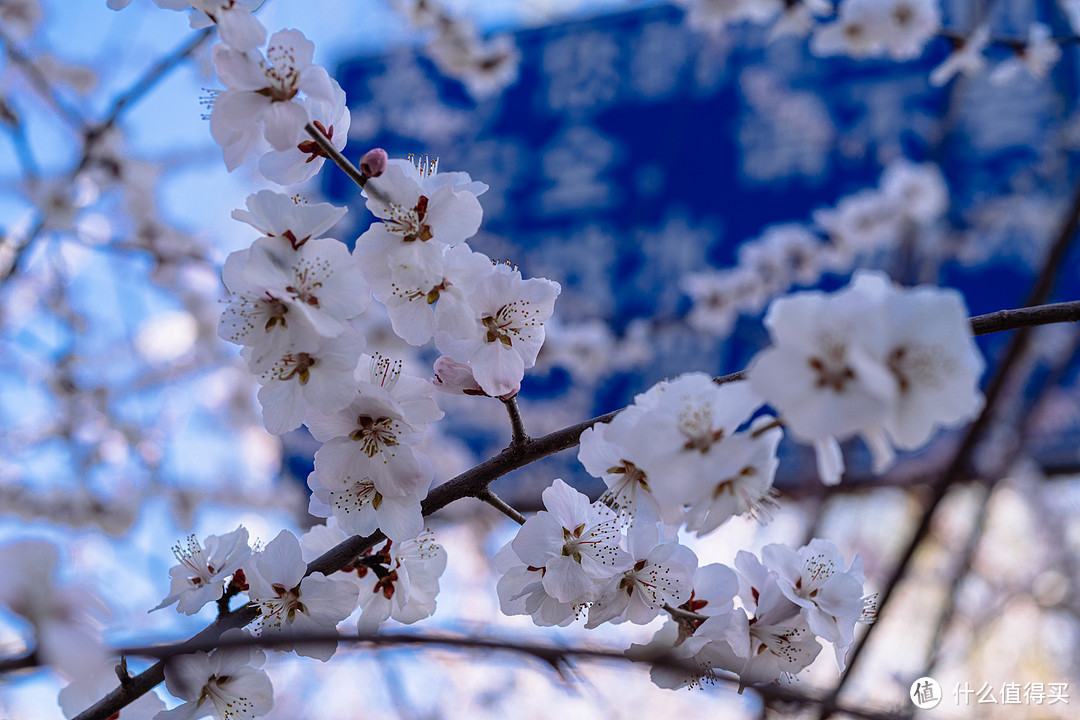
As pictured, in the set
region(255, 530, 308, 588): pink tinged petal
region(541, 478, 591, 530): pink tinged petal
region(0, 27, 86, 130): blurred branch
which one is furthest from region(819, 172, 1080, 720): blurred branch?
region(0, 27, 86, 130): blurred branch

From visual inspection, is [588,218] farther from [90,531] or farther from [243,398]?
[90,531]

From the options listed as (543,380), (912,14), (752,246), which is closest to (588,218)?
(543,380)

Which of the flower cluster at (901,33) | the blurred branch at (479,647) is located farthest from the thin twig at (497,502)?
the flower cluster at (901,33)

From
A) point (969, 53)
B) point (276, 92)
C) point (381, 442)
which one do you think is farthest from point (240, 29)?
point (969, 53)

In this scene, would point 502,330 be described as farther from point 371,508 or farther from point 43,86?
point 43,86

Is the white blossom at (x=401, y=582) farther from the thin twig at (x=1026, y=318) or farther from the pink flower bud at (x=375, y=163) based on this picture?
the thin twig at (x=1026, y=318)

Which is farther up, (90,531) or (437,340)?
(437,340)

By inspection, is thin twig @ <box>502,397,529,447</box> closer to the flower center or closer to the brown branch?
the brown branch
